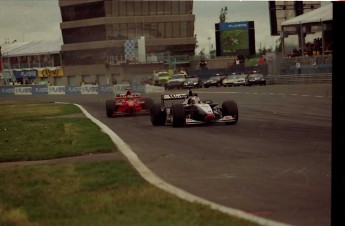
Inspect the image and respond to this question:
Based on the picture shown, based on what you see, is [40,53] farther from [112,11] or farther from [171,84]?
[171,84]

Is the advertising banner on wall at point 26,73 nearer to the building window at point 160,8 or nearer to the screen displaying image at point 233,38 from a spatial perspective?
the building window at point 160,8

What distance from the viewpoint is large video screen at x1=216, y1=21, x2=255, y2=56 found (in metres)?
41.7

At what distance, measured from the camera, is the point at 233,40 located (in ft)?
142

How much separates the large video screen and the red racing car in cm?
1602

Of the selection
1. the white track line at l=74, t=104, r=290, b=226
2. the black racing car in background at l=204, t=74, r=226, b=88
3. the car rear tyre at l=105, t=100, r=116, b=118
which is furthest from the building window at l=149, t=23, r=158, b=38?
the black racing car in background at l=204, t=74, r=226, b=88

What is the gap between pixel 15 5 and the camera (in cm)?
1195

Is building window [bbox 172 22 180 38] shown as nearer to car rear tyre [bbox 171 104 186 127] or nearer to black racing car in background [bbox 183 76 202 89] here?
car rear tyre [bbox 171 104 186 127]

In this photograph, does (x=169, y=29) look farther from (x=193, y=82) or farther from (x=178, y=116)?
(x=193, y=82)

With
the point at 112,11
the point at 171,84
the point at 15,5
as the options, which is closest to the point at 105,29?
the point at 112,11

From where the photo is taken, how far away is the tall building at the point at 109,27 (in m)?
19.3

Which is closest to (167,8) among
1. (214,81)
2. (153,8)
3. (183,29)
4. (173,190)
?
(153,8)

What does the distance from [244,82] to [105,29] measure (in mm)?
35425

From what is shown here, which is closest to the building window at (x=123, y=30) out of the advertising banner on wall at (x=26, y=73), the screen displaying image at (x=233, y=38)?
the advertising banner on wall at (x=26, y=73)

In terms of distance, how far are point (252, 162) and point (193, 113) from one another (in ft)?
27.8
